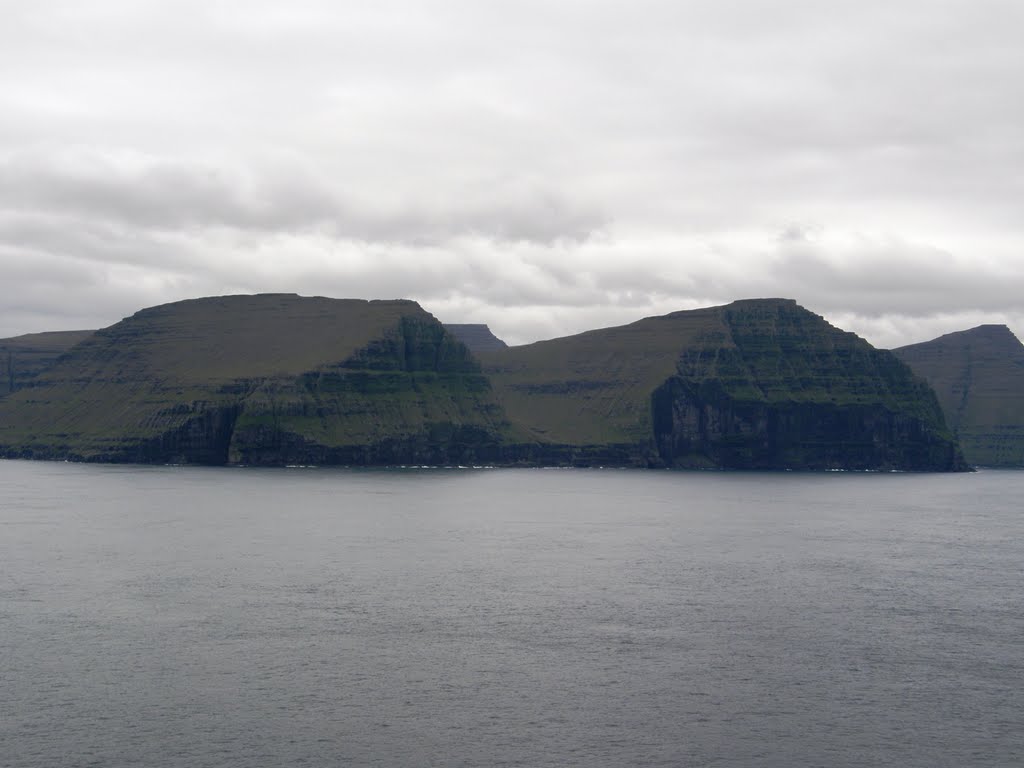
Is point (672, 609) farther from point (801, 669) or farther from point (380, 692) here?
point (380, 692)

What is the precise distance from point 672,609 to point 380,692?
129ft

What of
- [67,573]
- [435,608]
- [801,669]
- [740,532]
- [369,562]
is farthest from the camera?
[740,532]

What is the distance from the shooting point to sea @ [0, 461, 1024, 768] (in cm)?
6994

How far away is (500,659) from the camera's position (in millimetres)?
89688

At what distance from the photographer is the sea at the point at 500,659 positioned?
69.9m

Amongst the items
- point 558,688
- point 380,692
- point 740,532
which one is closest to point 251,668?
point 380,692

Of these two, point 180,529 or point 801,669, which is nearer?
point 801,669

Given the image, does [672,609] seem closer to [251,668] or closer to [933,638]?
[933,638]

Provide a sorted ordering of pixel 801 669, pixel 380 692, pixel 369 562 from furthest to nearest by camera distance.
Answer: pixel 369 562 < pixel 801 669 < pixel 380 692

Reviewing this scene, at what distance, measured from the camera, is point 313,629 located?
99125mm

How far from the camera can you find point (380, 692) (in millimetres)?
80312

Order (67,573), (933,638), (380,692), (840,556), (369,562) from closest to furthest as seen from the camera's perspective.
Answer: (380,692) < (933,638) < (67,573) < (369,562) < (840,556)

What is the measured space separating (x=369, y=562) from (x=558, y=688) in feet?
213

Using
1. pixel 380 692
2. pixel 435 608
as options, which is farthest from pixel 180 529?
pixel 380 692
